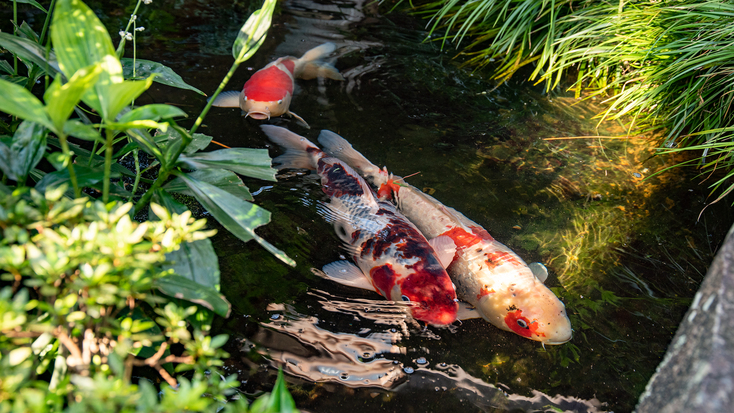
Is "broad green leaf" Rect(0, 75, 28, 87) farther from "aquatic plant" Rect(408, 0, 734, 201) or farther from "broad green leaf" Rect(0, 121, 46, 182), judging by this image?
"aquatic plant" Rect(408, 0, 734, 201)

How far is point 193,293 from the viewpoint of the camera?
1404mm

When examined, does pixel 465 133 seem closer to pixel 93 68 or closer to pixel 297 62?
pixel 297 62

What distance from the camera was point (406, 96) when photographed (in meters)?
3.90

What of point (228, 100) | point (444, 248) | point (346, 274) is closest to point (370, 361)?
point (346, 274)

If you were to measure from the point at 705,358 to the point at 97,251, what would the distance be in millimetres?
1464

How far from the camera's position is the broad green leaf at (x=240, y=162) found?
5.82 ft

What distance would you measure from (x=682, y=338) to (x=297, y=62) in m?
3.41

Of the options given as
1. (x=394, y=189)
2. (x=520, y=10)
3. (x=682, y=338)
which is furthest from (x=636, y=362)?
(x=520, y=10)

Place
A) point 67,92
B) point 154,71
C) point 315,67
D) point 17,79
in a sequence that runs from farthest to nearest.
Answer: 1. point 315,67
2. point 154,71
3. point 17,79
4. point 67,92

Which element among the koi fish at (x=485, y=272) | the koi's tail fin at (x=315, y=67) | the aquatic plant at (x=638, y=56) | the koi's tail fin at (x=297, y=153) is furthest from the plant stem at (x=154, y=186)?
the aquatic plant at (x=638, y=56)

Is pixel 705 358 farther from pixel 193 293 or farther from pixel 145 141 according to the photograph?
pixel 145 141

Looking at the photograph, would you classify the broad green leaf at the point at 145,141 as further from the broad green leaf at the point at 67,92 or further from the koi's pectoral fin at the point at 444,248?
the koi's pectoral fin at the point at 444,248

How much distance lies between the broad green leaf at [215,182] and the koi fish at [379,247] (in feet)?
2.51

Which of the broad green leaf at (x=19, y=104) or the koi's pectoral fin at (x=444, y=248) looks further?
the koi's pectoral fin at (x=444, y=248)
